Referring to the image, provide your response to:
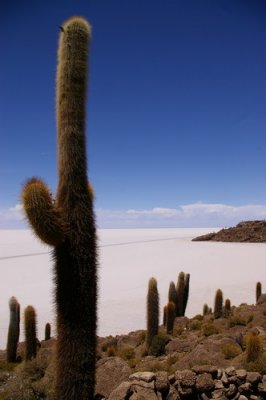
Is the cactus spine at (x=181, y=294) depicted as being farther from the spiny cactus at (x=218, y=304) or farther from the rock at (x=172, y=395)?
the rock at (x=172, y=395)

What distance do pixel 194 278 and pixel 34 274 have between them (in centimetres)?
1263

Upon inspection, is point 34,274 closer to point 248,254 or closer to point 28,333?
point 28,333

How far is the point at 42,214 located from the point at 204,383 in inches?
168

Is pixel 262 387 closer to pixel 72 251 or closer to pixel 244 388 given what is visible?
pixel 244 388

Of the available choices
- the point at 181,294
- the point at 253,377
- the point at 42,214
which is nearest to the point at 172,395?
the point at 253,377

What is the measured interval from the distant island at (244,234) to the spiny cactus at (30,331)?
53.4 m

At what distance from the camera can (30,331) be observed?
1123 cm

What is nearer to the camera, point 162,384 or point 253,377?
point 162,384

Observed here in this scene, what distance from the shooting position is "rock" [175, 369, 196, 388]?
687 cm

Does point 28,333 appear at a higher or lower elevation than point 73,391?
lower

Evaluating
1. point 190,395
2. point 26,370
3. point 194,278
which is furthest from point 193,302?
point 190,395

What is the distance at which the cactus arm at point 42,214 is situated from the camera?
17.0 feet

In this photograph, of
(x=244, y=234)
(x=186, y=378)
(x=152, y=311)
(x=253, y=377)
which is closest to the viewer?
(x=186, y=378)

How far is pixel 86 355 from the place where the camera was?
554cm
